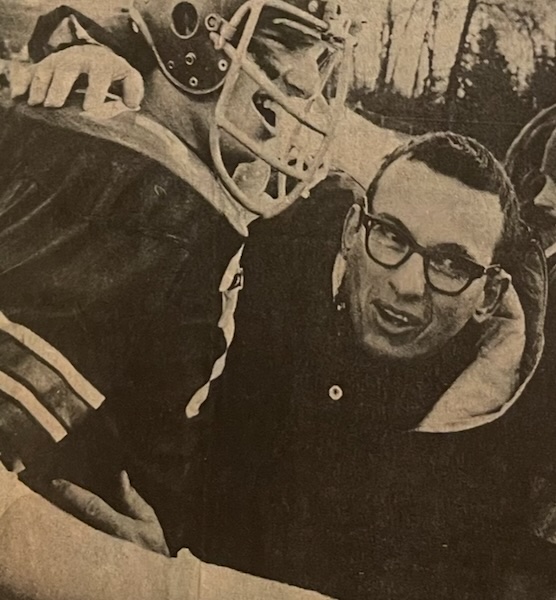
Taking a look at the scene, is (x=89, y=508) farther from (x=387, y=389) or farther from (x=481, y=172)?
(x=481, y=172)

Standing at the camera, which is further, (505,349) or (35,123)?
(35,123)

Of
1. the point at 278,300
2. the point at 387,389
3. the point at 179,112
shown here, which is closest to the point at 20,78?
the point at 179,112

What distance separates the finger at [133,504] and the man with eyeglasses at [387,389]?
13 centimetres

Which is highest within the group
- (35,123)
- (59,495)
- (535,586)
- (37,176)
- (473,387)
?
(35,123)

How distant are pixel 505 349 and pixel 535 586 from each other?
528mm

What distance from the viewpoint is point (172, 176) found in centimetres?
185

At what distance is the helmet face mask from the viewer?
1796mm

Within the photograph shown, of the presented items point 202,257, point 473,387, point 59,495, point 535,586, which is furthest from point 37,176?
point 535,586

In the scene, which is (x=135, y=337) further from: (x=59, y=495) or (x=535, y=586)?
(x=535, y=586)

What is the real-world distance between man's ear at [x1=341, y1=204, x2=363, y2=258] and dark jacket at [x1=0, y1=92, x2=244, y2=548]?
0.80 feet

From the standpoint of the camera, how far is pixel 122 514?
5.98 feet

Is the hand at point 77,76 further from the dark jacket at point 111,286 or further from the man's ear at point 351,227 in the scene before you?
the man's ear at point 351,227

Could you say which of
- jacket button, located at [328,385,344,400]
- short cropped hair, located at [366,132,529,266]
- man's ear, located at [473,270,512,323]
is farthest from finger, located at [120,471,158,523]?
short cropped hair, located at [366,132,529,266]

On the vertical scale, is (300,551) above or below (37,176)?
below
